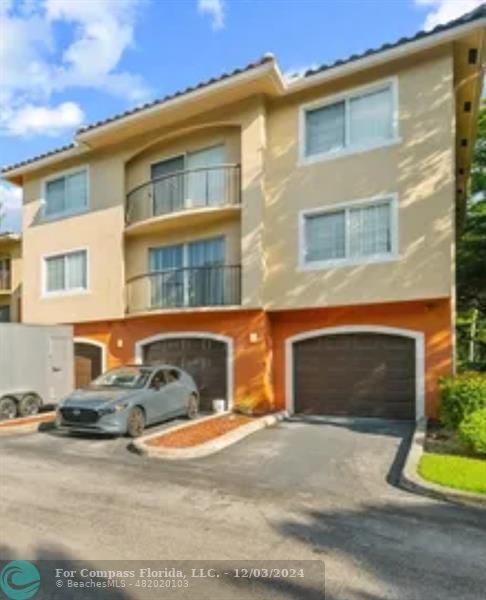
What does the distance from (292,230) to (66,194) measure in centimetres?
1018

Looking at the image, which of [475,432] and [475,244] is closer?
[475,432]

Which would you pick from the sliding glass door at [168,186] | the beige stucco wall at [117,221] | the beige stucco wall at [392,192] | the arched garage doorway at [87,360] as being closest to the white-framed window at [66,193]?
the beige stucco wall at [117,221]

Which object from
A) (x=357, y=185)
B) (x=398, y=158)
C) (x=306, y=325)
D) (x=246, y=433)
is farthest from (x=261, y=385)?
(x=398, y=158)

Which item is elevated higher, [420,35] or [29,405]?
[420,35]

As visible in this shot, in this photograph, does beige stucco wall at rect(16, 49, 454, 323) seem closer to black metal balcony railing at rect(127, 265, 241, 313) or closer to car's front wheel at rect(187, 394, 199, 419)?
black metal balcony railing at rect(127, 265, 241, 313)

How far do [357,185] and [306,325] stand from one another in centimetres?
426

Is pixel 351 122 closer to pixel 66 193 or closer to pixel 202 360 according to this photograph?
pixel 202 360

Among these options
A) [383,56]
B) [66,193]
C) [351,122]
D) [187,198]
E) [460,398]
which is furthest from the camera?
[66,193]

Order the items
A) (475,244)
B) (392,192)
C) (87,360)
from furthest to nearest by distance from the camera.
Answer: (475,244)
(87,360)
(392,192)

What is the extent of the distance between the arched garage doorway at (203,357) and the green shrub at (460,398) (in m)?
7.12

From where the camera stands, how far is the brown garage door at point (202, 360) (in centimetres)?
1758

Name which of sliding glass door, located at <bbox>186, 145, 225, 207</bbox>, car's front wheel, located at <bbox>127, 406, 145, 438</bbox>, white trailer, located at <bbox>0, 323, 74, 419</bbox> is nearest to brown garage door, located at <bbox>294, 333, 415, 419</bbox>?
sliding glass door, located at <bbox>186, 145, 225, 207</bbox>

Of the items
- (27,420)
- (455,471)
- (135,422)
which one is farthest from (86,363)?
(455,471)

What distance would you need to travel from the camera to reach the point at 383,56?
14703 mm
